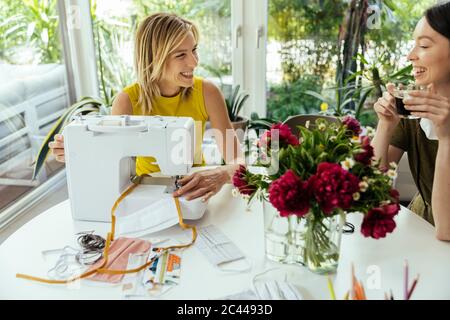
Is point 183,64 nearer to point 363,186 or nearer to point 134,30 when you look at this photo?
point 363,186

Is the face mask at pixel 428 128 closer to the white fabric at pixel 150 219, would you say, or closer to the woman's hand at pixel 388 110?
the woman's hand at pixel 388 110

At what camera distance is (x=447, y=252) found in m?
1.32

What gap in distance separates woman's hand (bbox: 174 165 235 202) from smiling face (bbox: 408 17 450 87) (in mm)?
722

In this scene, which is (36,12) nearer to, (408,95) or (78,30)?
(78,30)

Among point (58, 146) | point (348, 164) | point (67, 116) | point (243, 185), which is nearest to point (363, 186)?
point (348, 164)

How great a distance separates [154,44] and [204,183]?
660 millimetres

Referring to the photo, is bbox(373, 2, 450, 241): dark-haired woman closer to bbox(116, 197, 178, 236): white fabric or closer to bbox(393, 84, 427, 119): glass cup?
bbox(393, 84, 427, 119): glass cup

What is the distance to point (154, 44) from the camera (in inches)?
74.9

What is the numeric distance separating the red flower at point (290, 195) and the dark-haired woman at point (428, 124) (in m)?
0.57

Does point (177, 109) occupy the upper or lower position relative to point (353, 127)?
lower

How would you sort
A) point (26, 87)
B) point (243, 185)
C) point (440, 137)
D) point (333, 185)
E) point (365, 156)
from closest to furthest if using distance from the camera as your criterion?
→ point (333, 185)
point (365, 156)
point (243, 185)
point (440, 137)
point (26, 87)
